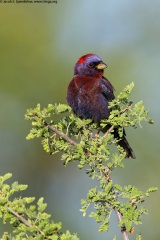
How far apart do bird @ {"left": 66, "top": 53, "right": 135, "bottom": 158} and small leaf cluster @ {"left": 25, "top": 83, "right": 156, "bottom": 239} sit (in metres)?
1.60

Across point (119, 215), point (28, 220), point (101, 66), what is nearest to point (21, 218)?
point (28, 220)

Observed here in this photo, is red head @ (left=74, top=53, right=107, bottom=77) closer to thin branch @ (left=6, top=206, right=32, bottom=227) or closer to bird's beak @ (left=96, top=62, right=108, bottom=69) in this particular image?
bird's beak @ (left=96, top=62, right=108, bottom=69)

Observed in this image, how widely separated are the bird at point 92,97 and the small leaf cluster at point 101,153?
160cm

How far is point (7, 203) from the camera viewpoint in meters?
2.82

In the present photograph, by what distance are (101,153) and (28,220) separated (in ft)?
2.70

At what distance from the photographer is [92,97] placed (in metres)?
5.54

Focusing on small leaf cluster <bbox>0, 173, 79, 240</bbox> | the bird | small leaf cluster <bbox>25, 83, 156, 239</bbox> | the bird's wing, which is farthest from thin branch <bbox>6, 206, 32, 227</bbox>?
the bird's wing

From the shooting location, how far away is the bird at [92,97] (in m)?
5.44

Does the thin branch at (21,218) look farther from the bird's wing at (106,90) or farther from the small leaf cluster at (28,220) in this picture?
the bird's wing at (106,90)

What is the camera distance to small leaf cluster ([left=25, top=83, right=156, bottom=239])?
303cm

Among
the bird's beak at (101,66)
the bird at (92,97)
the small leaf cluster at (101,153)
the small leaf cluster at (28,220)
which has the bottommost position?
the small leaf cluster at (28,220)

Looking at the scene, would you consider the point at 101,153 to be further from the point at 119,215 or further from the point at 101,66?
the point at 101,66

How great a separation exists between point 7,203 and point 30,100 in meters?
4.65

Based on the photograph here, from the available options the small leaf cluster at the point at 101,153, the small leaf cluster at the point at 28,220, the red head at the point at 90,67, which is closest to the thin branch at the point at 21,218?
the small leaf cluster at the point at 28,220
